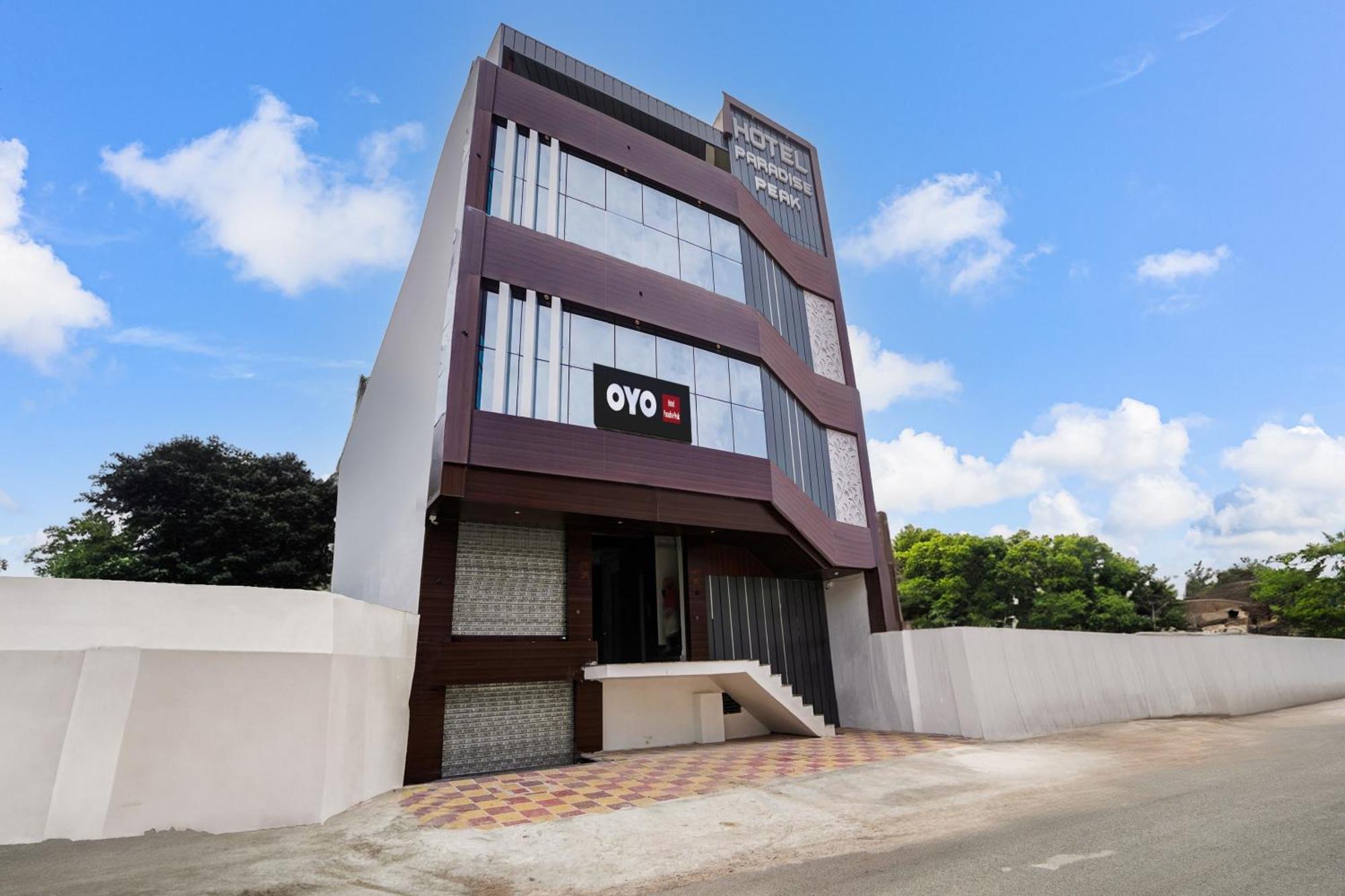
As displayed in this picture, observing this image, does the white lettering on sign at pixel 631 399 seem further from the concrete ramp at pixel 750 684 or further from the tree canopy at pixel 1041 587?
the tree canopy at pixel 1041 587

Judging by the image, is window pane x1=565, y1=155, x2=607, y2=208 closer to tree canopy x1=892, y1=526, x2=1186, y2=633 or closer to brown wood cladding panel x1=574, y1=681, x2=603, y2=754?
brown wood cladding panel x1=574, y1=681, x2=603, y2=754

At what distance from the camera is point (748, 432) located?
16188mm

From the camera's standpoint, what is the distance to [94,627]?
7.09 metres

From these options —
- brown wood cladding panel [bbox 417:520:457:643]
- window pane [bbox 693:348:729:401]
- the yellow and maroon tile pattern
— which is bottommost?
the yellow and maroon tile pattern

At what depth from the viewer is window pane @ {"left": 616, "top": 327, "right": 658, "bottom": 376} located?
48.4ft

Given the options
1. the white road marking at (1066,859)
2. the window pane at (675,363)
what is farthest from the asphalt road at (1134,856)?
the window pane at (675,363)

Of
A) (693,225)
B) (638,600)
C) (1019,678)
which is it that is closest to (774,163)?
(693,225)

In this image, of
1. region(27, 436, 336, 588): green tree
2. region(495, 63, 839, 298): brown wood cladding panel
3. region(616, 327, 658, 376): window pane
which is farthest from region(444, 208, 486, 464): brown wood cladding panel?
region(27, 436, 336, 588): green tree

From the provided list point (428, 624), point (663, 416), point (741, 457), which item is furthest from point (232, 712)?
point (741, 457)

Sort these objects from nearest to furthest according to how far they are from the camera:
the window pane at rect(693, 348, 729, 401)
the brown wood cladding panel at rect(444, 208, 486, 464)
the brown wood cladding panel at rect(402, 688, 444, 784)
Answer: the brown wood cladding panel at rect(402, 688, 444, 784) → the brown wood cladding panel at rect(444, 208, 486, 464) → the window pane at rect(693, 348, 729, 401)

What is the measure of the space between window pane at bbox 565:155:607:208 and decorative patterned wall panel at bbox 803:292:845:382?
26.8 ft

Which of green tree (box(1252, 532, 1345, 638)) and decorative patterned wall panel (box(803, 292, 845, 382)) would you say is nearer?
decorative patterned wall panel (box(803, 292, 845, 382))

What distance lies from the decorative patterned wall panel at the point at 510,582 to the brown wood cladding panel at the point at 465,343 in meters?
2.42

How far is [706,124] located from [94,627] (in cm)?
1933
